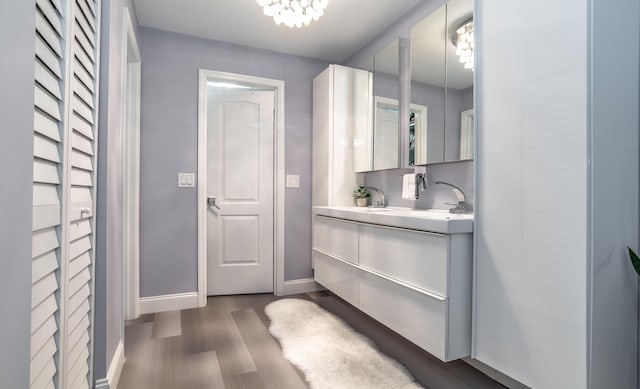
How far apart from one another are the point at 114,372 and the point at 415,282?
162 cm

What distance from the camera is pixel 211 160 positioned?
3.04 meters

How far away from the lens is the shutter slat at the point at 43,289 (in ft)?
2.82

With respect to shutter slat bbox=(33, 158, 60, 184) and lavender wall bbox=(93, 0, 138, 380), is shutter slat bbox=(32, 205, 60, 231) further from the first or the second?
lavender wall bbox=(93, 0, 138, 380)

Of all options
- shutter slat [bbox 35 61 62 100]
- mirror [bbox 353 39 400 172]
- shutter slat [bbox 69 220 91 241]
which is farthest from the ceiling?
shutter slat [bbox 69 220 91 241]

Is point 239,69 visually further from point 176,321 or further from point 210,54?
point 176,321

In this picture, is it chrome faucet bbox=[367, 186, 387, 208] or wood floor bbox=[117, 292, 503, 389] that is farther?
chrome faucet bbox=[367, 186, 387, 208]

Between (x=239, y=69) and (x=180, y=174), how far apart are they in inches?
44.6

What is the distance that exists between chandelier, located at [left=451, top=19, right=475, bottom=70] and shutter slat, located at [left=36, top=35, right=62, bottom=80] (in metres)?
1.90

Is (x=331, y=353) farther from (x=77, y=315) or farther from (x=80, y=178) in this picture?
(x=80, y=178)

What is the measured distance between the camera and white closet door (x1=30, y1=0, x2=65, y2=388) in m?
0.86

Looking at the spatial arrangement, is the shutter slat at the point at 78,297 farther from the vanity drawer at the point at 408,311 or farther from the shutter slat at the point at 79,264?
the vanity drawer at the point at 408,311

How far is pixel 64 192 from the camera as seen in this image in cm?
104

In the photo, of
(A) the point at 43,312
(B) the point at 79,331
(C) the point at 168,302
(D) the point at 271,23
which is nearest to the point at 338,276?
(C) the point at 168,302

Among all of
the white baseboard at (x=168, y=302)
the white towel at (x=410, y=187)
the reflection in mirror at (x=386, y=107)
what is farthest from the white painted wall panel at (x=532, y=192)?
the white baseboard at (x=168, y=302)
